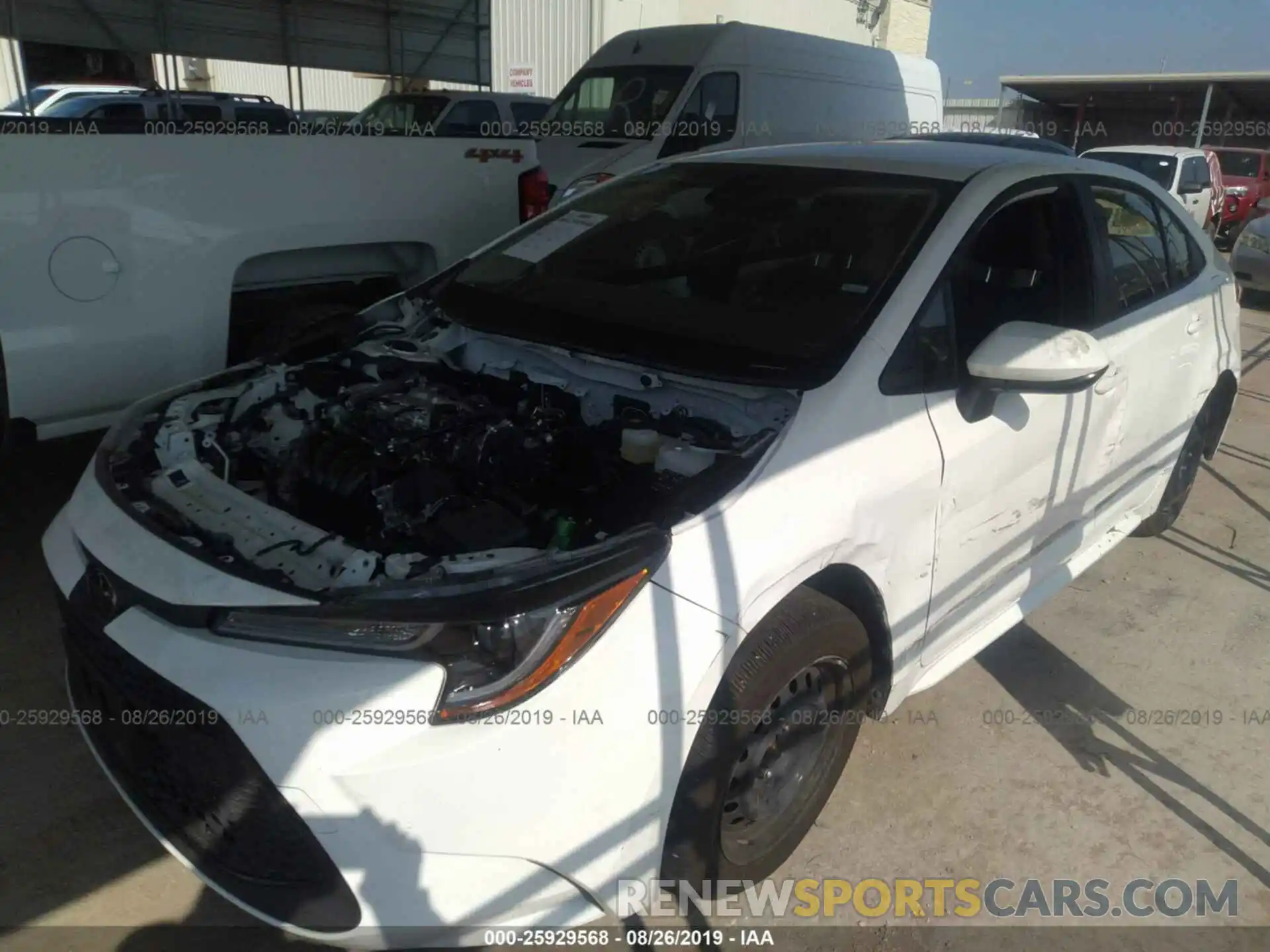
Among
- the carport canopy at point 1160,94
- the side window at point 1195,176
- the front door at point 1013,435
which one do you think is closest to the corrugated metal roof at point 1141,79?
the carport canopy at point 1160,94

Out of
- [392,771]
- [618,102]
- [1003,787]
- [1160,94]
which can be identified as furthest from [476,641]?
[1160,94]

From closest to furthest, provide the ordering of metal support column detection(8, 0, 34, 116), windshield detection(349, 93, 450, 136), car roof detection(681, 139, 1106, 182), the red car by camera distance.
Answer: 1. car roof detection(681, 139, 1106, 182)
2. metal support column detection(8, 0, 34, 116)
3. windshield detection(349, 93, 450, 136)
4. the red car

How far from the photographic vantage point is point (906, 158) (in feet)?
9.56

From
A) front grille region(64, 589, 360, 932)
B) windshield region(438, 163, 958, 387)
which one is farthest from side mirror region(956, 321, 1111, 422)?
front grille region(64, 589, 360, 932)

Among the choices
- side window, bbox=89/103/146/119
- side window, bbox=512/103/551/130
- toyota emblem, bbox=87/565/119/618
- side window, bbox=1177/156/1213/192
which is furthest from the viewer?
side window, bbox=1177/156/1213/192

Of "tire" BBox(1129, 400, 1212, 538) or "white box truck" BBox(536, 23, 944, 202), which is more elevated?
"white box truck" BBox(536, 23, 944, 202)

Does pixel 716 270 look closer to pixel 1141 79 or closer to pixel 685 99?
pixel 685 99

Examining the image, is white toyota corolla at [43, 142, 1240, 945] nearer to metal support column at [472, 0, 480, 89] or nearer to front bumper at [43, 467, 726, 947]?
front bumper at [43, 467, 726, 947]

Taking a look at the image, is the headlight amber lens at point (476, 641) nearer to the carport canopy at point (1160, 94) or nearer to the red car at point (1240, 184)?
the red car at point (1240, 184)

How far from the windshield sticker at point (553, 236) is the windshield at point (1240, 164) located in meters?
16.9

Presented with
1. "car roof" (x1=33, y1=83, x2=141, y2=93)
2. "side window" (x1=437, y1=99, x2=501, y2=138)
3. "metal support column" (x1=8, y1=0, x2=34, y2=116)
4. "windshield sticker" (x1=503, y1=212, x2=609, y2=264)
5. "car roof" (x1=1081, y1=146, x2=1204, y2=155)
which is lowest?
"car roof" (x1=1081, y1=146, x2=1204, y2=155)

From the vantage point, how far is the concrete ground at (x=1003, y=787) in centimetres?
223

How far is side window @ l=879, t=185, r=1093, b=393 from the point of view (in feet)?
8.78

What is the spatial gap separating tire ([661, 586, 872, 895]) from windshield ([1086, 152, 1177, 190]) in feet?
42.8
